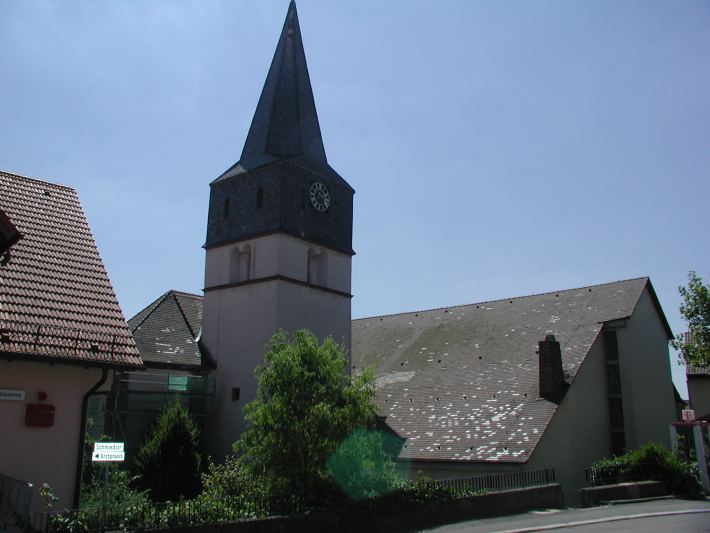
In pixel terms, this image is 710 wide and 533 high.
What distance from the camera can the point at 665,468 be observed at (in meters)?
19.8

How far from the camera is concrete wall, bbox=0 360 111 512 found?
11.2m

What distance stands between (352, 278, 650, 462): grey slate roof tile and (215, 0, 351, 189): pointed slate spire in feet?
29.0

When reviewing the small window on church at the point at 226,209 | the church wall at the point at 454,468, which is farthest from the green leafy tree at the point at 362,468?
the small window on church at the point at 226,209

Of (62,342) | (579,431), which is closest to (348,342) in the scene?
(579,431)

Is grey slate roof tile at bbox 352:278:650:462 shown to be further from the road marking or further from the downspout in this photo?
the downspout

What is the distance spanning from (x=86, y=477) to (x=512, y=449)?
40.7 feet

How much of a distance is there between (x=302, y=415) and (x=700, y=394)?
1304 inches

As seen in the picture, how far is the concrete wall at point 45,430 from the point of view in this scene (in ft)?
36.8

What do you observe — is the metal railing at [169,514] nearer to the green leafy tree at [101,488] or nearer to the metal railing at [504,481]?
the green leafy tree at [101,488]

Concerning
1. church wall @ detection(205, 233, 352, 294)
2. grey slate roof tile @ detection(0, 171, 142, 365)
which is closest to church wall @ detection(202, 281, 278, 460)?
church wall @ detection(205, 233, 352, 294)

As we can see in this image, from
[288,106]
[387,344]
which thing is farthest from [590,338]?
[288,106]

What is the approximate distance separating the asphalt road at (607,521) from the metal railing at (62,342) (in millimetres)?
7663

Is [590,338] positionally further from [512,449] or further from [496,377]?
[512,449]

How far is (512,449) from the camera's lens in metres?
19.2
